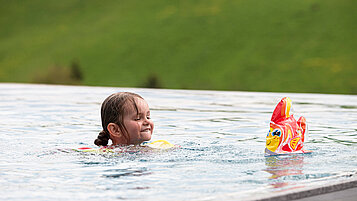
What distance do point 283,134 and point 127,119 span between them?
141 cm

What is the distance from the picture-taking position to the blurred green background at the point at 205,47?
54.8 m

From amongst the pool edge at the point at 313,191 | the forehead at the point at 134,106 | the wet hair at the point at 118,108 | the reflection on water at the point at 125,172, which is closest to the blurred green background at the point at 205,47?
the wet hair at the point at 118,108

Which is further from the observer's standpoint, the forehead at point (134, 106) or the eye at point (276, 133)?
the forehead at point (134, 106)

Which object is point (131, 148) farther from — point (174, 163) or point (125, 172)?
point (125, 172)

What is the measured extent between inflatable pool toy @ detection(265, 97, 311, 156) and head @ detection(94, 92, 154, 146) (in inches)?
44.2

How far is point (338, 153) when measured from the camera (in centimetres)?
586

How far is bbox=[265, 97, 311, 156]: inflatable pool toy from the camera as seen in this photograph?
18.2ft

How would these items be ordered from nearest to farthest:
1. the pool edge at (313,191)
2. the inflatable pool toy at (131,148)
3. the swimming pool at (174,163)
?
the pool edge at (313,191) < the swimming pool at (174,163) < the inflatable pool toy at (131,148)

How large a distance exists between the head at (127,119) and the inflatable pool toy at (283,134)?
1.12m

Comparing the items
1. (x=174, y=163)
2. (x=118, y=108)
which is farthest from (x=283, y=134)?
(x=118, y=108)

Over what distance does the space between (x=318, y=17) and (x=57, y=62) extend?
2591 centimetres

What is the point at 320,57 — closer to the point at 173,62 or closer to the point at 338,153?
the point at 173,62

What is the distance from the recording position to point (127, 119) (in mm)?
5805

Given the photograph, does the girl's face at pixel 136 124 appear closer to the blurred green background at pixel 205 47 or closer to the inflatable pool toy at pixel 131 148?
the inflatable pool toy at pixel 131 148
